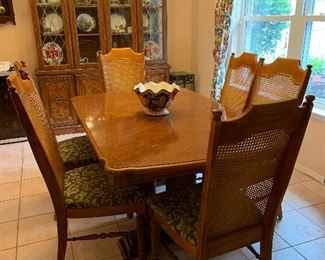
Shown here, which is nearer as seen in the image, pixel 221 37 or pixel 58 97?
pixel 221 37

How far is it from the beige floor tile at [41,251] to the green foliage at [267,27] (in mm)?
2565

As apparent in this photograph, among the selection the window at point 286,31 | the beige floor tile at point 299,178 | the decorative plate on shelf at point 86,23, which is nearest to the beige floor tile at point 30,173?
the decorative plate on shelf at point 86,23

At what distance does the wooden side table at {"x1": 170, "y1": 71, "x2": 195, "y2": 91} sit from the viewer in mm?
4168

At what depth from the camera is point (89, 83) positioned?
3734 millimetres

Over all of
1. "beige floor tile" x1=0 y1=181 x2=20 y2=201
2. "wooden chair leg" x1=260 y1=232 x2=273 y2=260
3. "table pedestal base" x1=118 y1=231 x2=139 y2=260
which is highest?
"wooden chair leg" x1=260 y1=232 x2=273 y2=260

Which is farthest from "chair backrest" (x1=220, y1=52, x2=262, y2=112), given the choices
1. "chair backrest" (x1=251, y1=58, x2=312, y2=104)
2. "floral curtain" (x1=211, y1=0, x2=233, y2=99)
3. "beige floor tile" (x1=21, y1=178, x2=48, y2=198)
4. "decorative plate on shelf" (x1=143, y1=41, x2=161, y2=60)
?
"decorative plate on shelf" (x1=143, y1=41, x2=161, y2=60)

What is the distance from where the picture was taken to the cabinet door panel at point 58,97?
3613 millimetres

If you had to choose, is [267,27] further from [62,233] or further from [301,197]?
[62,233]

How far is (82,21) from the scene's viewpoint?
366cm

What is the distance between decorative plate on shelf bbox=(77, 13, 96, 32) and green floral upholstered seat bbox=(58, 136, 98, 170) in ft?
6.27

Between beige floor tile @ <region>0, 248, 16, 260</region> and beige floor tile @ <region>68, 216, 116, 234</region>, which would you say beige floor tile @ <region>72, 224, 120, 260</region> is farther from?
beige floor tile @ <region>0, 248, 16, 260</region>

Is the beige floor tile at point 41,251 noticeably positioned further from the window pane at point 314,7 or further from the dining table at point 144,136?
the window pane at point 314,7

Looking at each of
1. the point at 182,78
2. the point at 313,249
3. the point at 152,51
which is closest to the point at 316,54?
the point at 313,249

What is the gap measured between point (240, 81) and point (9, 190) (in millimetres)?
1982
